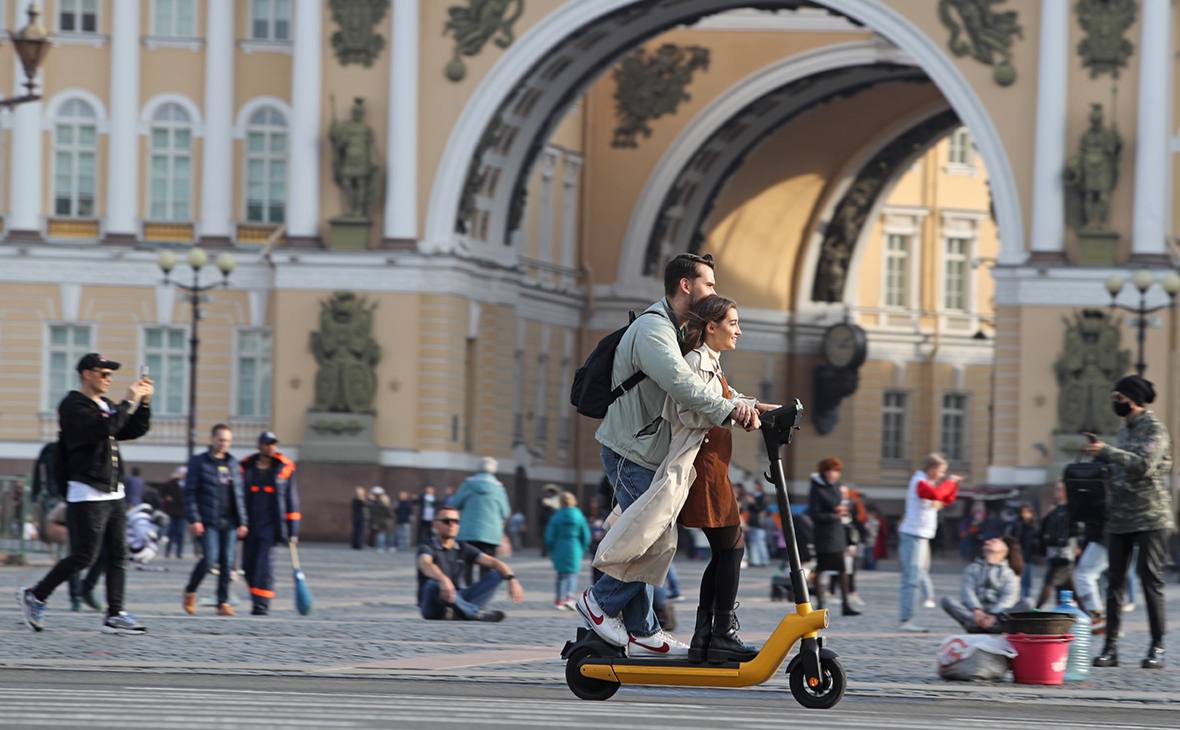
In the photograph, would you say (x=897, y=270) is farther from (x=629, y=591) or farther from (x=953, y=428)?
(x=629, y=591)

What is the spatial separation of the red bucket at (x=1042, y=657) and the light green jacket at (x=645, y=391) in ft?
15.6

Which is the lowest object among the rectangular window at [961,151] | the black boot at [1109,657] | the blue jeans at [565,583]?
the blue jeans at [565,583]

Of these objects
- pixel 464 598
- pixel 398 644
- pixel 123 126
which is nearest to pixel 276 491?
pixel 464 598

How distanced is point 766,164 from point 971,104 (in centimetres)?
1615

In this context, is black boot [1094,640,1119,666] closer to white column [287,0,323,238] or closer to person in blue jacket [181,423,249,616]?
person in blue jacket [181,423,249,616]

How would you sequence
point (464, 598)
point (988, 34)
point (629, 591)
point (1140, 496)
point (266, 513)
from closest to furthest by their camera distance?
1. point (629, 591)
2. point (1140, 496)
3. point (464, 598)
4. point (266, 513)
5. point (988, 34)

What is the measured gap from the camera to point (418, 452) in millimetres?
55781

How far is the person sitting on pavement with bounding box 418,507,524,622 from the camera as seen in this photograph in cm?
2555

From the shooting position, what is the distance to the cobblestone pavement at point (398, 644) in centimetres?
1698

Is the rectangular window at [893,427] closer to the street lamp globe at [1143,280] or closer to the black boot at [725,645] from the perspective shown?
the street lamp globe at [1143,280]

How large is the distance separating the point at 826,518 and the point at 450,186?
88.3 ft

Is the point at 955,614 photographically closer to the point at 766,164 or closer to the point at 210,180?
the point at 210,180

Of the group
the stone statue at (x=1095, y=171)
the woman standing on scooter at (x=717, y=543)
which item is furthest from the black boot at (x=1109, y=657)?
the stone statue at (x=1095, y=171)

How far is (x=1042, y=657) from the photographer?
58.1ft
